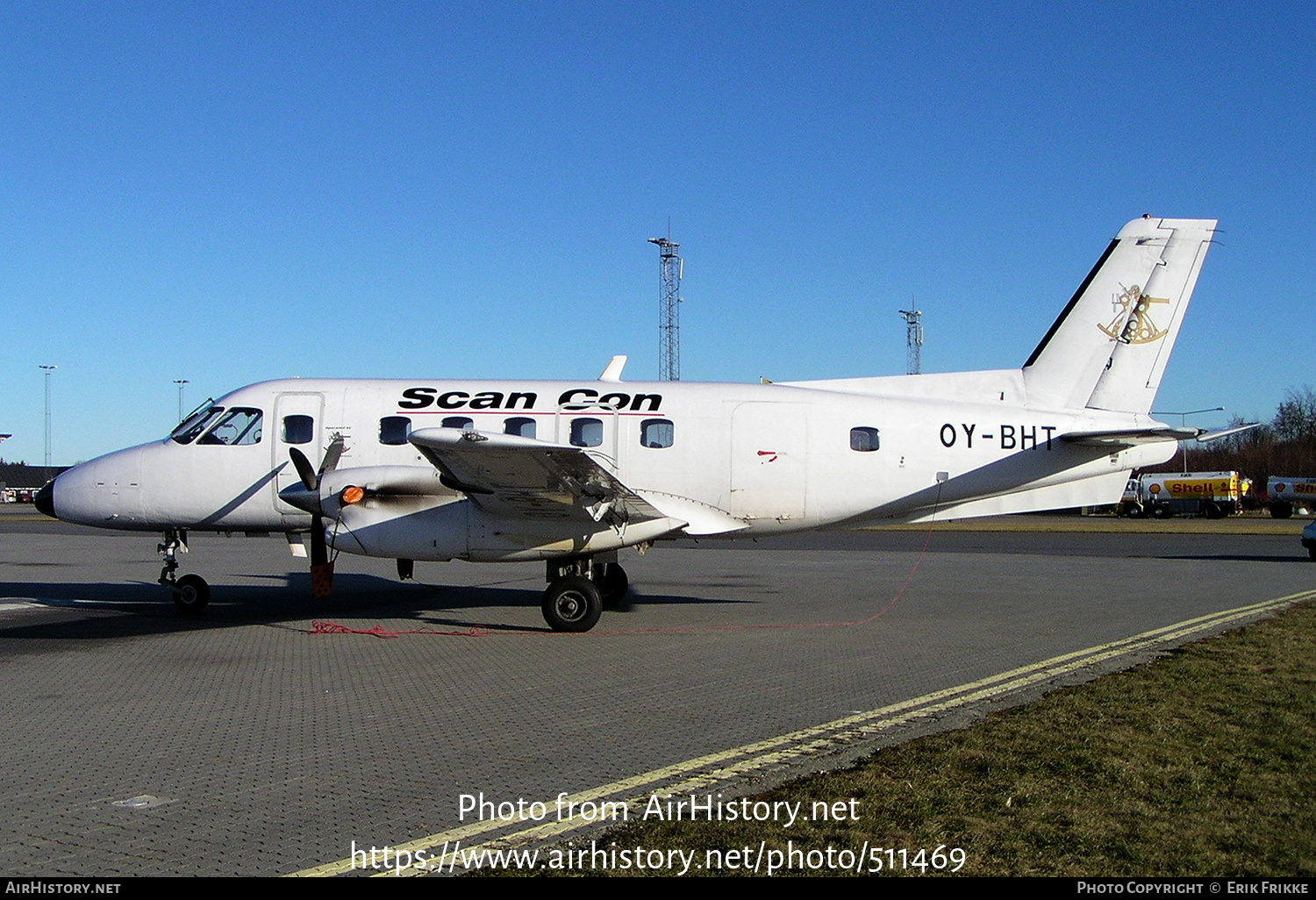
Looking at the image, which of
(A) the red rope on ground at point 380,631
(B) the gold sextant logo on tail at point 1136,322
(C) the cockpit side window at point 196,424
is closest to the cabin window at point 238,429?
(C) the cockpit side window at point 196,424

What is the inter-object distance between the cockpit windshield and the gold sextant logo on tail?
13.0 metres

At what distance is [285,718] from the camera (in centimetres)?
807

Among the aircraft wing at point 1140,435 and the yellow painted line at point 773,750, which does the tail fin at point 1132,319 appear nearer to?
the aircraft wing at point 1140,435

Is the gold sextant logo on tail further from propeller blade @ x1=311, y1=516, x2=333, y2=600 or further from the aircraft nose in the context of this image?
the aircraft nose

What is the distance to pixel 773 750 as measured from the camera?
276 inches

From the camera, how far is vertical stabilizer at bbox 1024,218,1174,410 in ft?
47.7

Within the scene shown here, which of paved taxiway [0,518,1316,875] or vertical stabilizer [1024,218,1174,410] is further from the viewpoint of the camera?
vertical stabilizer [1024,218,1174,410]

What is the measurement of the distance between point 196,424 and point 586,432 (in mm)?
5696

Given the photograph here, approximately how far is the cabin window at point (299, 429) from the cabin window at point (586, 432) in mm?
3710

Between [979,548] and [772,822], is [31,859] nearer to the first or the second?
[772,822]

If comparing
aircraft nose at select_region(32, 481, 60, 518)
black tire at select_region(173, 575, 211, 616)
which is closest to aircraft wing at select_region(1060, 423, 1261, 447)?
black tire at select_region(173, 575, 211, 616)

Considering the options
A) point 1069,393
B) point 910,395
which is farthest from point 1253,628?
point 910,395

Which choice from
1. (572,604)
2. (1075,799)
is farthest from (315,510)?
(1075,799)

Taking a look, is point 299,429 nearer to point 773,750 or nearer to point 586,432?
point 586,432
